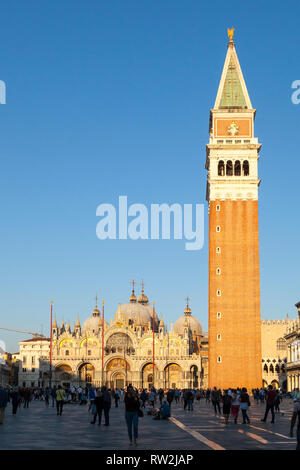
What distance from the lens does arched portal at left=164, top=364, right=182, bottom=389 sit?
330ft

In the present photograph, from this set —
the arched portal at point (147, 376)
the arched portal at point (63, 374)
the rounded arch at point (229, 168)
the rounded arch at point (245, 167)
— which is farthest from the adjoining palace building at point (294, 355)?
the arched portal at point (63, 374)

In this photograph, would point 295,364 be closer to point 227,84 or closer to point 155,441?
point 227,84

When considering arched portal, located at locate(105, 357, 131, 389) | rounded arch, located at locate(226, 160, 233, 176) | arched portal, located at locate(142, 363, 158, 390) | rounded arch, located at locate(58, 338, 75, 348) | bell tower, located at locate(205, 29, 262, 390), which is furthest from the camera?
rounded arch, located at locate(58, 338, 75, 348)

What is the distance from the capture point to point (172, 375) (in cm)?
10156

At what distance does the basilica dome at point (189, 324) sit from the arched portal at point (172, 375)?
72.5 feet

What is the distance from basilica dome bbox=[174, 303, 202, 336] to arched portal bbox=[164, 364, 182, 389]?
72.5ft

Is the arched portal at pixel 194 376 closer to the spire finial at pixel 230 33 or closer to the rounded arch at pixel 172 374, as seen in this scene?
the rounded arch at pixel 172 374

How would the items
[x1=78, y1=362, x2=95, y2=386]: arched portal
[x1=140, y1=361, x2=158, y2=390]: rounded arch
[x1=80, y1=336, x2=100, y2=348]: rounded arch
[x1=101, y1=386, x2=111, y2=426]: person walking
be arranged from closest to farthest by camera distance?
[x1=101, y1=386, x2=111, y2=426]: person walking
[x1=140, y1=361, x2=158, y2=390]: rounded arch
[x1=78, y1=362, x2=95, y2=386]: arched portal
[x1=80, y1=336, x2=100, y2=348]: rounded arch

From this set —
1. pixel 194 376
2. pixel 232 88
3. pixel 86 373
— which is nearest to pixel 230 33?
pixel 232 88

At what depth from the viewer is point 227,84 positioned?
75.9m

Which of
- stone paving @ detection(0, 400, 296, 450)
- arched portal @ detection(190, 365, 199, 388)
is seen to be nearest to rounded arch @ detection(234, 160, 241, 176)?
arched portal @ detection(190, 365, 199, 388)

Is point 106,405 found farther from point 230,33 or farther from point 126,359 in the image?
point 126,359

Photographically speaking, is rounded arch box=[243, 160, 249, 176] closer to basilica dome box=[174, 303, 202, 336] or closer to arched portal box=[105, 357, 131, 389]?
arched portal box=[105, 357, 131, 389]

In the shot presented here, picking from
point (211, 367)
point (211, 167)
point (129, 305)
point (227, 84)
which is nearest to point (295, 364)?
point (211, 367)
